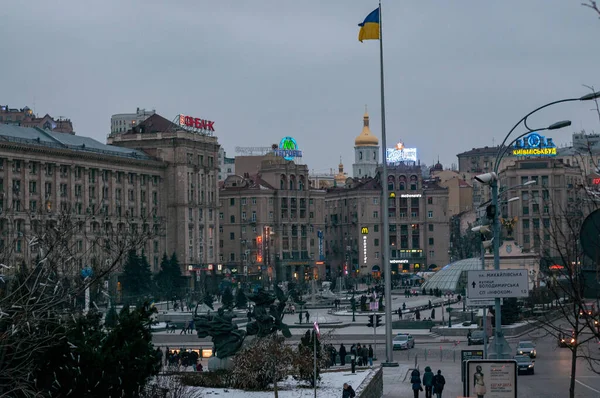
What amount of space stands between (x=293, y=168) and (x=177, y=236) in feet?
108

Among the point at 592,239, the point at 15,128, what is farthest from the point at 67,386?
the point at 15,128

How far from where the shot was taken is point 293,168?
169 m

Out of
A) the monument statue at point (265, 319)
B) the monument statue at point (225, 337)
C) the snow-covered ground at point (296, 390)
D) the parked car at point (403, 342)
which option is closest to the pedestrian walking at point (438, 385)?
the snow-covered ground at point (296, 390)

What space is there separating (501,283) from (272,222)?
5522 inches

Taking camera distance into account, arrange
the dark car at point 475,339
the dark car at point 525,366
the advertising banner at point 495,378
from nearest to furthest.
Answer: the advertising banner at point 495,378 < the dark car at point 525,366 < the dark car at point 475,339

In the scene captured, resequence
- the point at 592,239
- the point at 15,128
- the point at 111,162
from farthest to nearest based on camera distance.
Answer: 1. the point at 111,162
2. the point at 15,128
3. the point at 592,239

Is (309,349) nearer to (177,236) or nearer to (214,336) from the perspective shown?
(214,336)

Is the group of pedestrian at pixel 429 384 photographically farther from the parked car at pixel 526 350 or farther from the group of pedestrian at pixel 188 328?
the group of pedestrian at pixel 188 328

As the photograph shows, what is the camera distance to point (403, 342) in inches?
2504

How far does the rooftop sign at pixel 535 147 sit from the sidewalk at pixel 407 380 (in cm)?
10348

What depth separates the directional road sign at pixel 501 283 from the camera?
25516 millimetres

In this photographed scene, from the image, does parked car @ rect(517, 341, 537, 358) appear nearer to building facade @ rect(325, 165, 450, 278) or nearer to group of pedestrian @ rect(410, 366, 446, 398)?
group of pedestrian @ rect(410, 366, 446, 398)

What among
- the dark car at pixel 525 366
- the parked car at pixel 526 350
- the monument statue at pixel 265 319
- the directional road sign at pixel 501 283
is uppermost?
the directional road sign at pixel 501 283

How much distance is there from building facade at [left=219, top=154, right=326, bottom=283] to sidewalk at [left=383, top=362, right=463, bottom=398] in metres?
106
